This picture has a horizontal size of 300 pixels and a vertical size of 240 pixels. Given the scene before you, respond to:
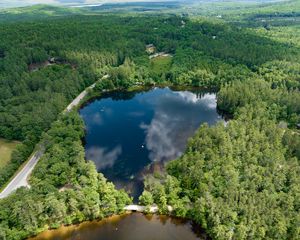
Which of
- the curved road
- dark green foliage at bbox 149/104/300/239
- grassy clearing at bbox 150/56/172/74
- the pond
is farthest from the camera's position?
grassy clearing at bbox 150/56/172/74

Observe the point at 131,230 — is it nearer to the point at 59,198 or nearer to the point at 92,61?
the point at 59,198

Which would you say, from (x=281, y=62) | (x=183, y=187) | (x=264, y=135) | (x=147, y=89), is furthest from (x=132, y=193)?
(x=281, y=62)

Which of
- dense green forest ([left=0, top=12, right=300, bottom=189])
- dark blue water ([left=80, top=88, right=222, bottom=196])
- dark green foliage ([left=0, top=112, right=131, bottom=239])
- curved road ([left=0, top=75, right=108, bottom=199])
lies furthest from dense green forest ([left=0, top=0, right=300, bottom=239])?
dark blue water ([left=80, top=88, right=222, bottom=196])

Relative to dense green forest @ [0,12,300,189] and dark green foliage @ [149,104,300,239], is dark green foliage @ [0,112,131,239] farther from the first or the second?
Result: dense green forest @ [0,12,300,189]

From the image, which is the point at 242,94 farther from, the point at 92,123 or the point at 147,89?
the point at 92,123

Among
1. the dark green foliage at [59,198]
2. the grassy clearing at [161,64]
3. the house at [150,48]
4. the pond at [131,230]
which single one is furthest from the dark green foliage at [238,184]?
the house at [150,48]
